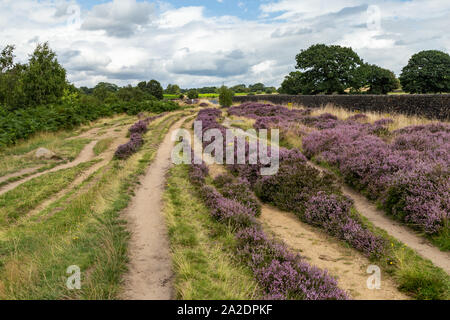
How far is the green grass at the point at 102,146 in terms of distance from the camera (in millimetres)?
18383

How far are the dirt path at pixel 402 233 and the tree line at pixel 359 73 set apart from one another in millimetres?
42254

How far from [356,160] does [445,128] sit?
5685mm

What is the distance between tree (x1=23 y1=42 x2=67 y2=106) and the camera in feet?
104

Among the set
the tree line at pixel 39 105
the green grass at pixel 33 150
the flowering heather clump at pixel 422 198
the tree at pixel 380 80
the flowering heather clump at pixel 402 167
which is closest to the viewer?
the flowering heather clump at pixel 422 198

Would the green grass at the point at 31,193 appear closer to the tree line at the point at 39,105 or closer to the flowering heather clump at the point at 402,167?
the tree line at the point at 39,105

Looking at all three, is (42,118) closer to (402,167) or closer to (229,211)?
(229,211)

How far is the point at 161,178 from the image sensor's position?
11773 millimetres

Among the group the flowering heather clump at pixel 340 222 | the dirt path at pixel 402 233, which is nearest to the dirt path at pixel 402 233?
the dirt path at pixel 402 233

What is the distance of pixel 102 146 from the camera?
19.3 m

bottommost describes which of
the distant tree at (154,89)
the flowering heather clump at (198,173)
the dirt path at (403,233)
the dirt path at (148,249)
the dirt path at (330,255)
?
the dirt path at (330,255)

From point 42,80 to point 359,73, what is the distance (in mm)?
44018

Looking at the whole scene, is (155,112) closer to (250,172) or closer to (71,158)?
→ (71,158)

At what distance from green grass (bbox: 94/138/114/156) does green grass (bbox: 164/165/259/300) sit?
1119 centimetres
